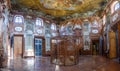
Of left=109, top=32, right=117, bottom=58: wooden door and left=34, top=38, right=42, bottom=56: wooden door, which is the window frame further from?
left=109, top=32, right=117, bottom=58: wooden door

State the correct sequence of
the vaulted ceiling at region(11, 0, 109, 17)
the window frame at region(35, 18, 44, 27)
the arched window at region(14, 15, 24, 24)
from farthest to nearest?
1. the window frame at region(35, 18, 44, 27)
2. the arched window at region(14, 15, 24, 24)
3. the vaulted ceiling at region(11, 0, 109, 17)

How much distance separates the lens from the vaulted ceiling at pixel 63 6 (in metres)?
19.7

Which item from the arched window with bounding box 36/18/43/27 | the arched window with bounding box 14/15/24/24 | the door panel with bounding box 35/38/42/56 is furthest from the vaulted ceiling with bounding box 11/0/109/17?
the door panel with bounding box 35/38/42/56

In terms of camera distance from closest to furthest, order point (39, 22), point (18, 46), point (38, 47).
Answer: point (18, 46)
point (38, 47)
point (39, 22)

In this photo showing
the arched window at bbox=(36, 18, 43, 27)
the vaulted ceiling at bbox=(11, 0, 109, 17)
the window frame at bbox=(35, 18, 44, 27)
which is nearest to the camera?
the vaulted ceiling at bbox=(11, 0, 109, 17)

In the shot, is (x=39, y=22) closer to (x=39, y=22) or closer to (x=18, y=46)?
(x=39, y=22)

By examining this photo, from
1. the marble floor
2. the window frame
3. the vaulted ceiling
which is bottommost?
the marble floor

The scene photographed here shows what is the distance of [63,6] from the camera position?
22.1m

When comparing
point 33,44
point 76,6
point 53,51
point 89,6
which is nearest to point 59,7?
point 76,6

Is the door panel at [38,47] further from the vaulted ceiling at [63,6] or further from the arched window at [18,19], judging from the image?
the vaulted ceiling at [63,6]

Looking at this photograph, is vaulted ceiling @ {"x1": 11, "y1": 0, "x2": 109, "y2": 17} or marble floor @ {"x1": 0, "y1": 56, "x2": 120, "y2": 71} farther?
vaulted ceiling @ {"x1": 11, "y1": 0, "x2": 109, "y2": 17}

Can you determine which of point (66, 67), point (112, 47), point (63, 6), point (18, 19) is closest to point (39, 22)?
point (18, 19)

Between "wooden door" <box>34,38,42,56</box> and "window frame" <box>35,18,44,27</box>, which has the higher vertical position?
"window frame" <box>35,18,44,27</box>

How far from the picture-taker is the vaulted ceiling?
64.6 ft
